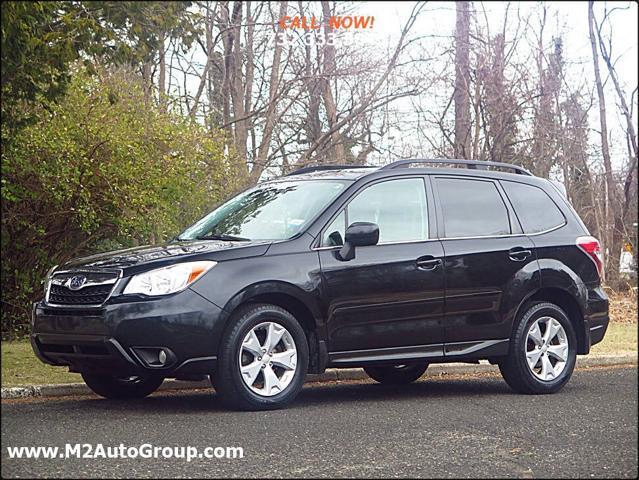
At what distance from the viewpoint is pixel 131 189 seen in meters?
14.1

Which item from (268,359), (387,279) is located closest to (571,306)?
(387,279)

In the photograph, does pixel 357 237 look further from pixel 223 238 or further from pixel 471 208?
pixel 471 208

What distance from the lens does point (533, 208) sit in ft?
32.5

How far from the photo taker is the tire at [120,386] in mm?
8781

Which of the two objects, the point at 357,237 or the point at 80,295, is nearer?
the point at 80,295

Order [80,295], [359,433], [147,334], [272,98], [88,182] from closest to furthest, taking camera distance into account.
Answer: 1. [359,433]
2. [147,334]
3. [80,295]
4. [88,182]
5. [272,98]

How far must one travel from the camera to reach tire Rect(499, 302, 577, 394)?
30.4ft

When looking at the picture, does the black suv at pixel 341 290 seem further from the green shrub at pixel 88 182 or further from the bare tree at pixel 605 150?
the bare tree at pixel 605 150

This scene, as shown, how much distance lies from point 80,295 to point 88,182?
21.3ft

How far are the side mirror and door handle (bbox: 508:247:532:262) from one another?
1508 millimetres

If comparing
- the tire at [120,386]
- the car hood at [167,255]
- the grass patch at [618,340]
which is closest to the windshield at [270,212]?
the car hood at [167,255]

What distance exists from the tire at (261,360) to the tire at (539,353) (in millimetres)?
2144

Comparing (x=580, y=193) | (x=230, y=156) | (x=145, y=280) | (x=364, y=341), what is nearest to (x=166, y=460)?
(x=145, y=280)

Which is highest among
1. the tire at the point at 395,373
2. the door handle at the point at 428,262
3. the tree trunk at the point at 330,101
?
the tree trunk at the point at 330,101
